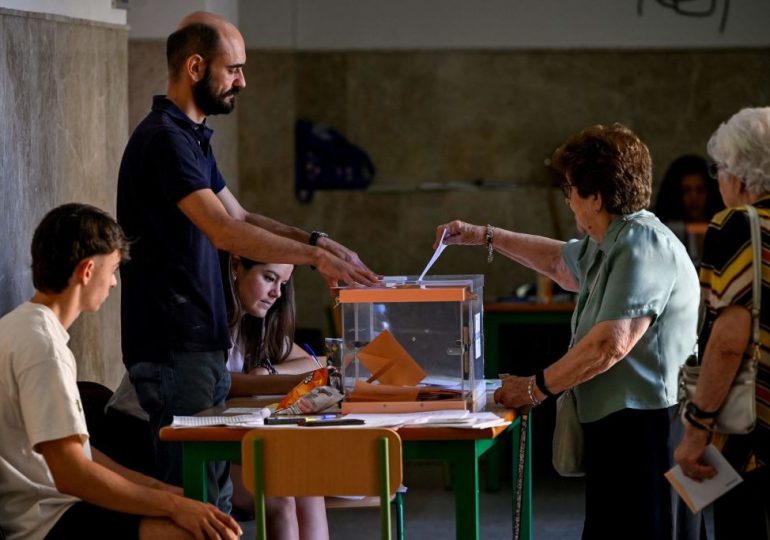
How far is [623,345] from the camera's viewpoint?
3174 millimetres

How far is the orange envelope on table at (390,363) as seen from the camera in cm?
334

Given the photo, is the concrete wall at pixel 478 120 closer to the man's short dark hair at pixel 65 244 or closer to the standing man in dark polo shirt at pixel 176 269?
the standing man in dark polo shirt at pixel 176 269

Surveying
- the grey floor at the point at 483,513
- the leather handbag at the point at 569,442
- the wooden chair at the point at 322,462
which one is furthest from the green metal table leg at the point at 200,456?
the grey floor at the point at 483,513

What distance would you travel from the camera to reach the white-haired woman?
107 inches

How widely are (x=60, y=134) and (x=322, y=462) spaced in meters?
1.89

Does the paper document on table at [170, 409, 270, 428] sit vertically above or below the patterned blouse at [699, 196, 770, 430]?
below

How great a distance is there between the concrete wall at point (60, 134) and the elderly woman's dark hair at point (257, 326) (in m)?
0.63

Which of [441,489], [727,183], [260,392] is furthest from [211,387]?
[441,489]

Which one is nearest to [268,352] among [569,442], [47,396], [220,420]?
[220,420]

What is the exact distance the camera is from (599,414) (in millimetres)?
3248

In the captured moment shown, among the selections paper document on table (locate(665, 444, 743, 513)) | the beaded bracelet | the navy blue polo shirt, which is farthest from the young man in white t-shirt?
paper document on table (locate(665, 444, 743, 513))

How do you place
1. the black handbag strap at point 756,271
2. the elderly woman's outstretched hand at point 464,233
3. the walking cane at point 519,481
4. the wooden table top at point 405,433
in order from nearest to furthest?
1. the black handbag strap at point 756,271
2. the wooden table top at point 405,433
3. the walking cane at point 519,481
4. the elderly woman's outstretched hand at point 464,233

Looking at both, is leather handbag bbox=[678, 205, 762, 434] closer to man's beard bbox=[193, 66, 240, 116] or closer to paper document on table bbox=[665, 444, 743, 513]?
→ paper document on table bbox=[665, 444, 743, 513]

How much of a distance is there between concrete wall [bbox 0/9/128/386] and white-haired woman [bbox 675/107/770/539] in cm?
206
